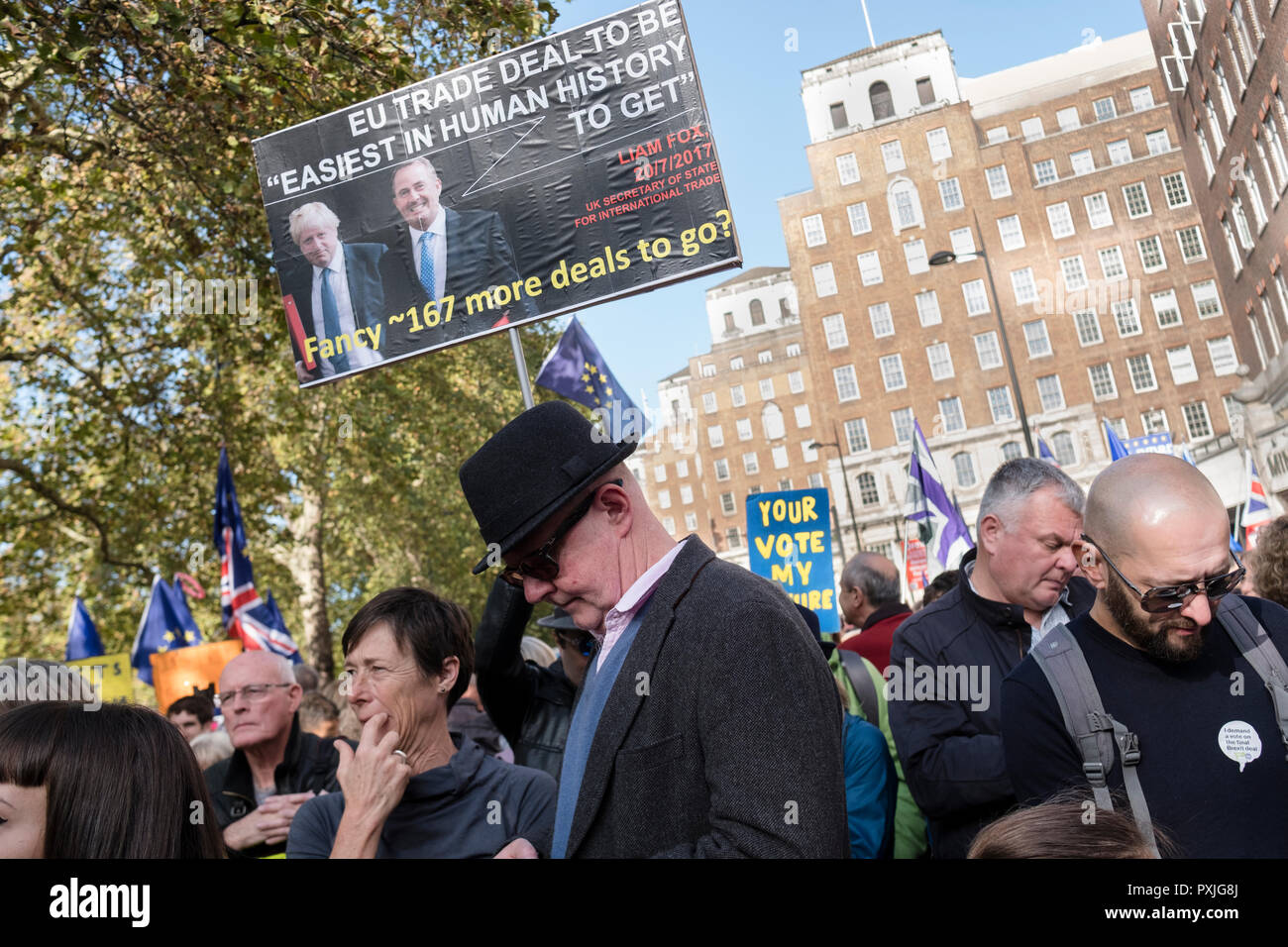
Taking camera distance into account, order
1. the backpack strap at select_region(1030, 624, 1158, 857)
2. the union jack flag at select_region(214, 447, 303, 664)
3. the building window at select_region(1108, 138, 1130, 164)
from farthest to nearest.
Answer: the building window at select_region(1108, 138, 1130, 164), the union jack flag at select_region(214, 447, 303, 664), the backpack strap at select_region(1030, 624, 1158, 857)

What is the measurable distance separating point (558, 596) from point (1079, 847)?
100 centimetres

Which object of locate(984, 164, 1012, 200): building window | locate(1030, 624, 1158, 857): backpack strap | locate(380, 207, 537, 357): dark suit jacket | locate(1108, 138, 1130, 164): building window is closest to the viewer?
locate(1030, 624, 1158, 857): backpack strap

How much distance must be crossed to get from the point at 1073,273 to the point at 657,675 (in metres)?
67.4

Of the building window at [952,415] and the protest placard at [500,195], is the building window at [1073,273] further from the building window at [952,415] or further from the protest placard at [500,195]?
the protest placard at [500,195]

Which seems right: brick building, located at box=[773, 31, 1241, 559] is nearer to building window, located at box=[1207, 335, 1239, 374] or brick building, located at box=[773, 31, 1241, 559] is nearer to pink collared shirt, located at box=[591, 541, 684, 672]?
building window, located at box=[1207, 335, 1239, 374]

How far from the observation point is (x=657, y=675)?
6.54 feet

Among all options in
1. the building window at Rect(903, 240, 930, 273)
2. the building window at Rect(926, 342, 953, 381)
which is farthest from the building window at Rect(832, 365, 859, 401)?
the building window at Rect(903, 240, 930, 273)

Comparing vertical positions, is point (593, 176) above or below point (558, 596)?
above

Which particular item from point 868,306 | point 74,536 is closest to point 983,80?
point 868,306

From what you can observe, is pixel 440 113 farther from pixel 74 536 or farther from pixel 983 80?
pixel 983 80

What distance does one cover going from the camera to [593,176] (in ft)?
16.5

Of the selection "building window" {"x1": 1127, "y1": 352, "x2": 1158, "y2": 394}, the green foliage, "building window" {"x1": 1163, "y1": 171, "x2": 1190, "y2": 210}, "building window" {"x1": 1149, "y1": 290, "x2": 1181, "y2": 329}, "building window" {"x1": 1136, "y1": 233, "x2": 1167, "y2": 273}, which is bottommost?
the green foliage

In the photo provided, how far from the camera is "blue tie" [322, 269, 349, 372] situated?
17.3 ft

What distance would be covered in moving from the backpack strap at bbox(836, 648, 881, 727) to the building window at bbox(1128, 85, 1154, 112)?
223ft
